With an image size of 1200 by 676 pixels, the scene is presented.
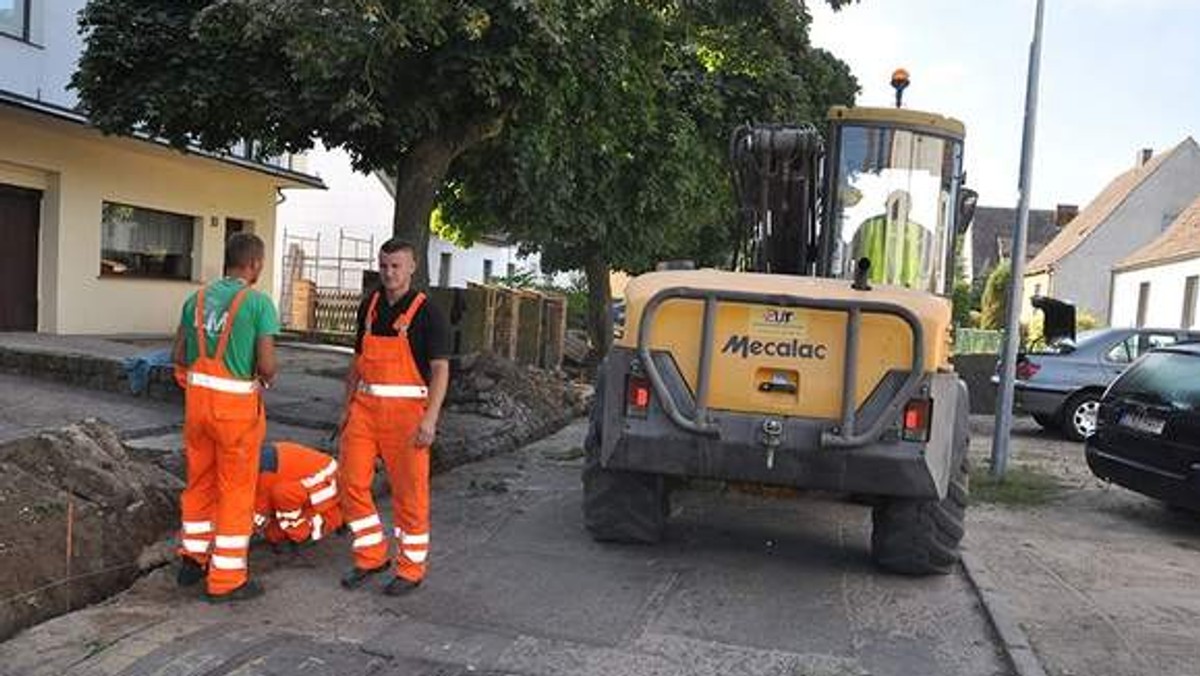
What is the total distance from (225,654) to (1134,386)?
7.95m

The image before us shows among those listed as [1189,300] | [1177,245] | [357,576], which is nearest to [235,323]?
[357,576]

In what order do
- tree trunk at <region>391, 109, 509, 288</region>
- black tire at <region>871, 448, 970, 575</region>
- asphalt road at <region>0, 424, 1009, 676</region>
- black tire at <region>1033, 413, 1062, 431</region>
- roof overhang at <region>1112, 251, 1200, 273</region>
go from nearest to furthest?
asphalt road at <region>0, 424, 1009, 676</region>, black tire at <region>871, 448, 970, 575</region>, tree trunk at <region>391, 109, 509, 288</region>, black tire at <region>1033, 413, 1062, 431</region>, roof overhang at <region>1112, 251, 1200, 273</region>

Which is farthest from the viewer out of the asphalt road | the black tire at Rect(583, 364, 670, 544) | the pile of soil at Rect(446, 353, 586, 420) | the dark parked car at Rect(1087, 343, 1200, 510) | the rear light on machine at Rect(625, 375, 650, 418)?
the pile of soil at Rect(446, 353, 586, 420)

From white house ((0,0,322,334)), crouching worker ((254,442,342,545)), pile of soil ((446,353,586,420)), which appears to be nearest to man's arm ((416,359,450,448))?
crouching worker ((254,442,342,545))

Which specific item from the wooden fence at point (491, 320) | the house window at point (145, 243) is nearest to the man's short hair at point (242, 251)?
the wooden fence at point (491, 320)

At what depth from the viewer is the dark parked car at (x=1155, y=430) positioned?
8977 mm

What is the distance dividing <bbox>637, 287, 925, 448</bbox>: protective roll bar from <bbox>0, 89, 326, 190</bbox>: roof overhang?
7.92 meters

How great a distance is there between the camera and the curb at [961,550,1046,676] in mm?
5457

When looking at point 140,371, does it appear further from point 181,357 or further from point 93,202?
point 93,202

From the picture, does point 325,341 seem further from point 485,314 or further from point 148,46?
point 148,46

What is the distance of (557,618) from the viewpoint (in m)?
5.91

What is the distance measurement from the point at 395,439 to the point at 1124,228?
44222 millimetres

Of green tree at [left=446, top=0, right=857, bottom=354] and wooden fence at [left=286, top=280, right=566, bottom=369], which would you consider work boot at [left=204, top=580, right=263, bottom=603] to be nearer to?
green tree at [left=446, top=0, right=857, bottom=354]

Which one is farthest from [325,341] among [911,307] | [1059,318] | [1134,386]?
[911,307]
